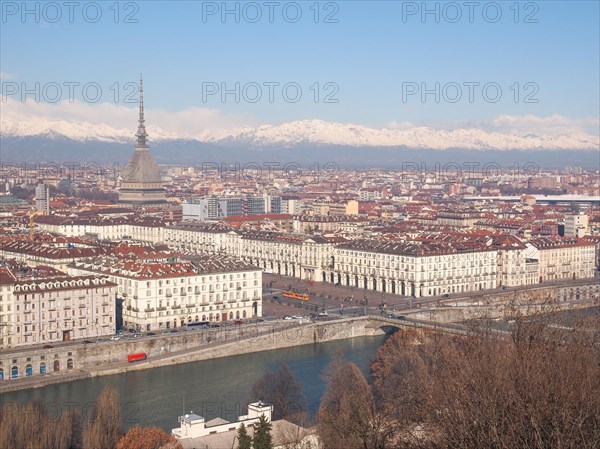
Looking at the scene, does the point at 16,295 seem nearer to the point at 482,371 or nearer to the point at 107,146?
the point at 482,371

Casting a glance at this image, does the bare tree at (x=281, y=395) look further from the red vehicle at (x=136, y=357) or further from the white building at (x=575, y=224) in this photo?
the white building at (x=575, y=224)

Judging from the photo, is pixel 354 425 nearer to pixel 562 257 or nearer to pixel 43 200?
pixel 562 257

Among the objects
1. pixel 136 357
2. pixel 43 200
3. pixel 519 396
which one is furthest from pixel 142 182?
pixel 519 396

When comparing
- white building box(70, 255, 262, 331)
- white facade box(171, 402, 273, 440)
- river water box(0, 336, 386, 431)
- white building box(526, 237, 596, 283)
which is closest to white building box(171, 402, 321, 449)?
white facade box(171, 402, 273, 440)

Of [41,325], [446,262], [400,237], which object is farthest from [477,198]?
[41,325]

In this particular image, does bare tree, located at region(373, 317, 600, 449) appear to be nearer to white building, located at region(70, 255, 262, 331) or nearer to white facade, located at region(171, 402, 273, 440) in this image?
white facade, located at region(171, 402, 273, 440)

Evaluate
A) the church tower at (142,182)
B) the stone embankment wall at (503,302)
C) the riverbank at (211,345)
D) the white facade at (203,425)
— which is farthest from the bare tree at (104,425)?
the church tower at (142,182)
